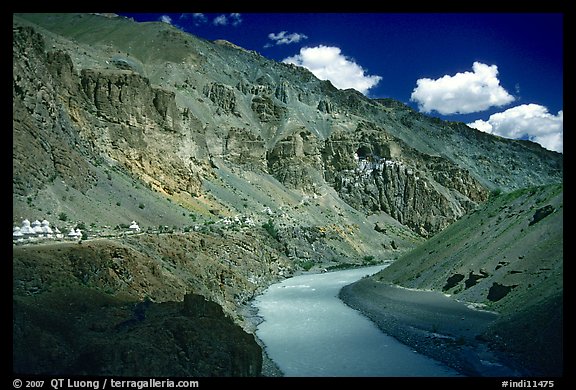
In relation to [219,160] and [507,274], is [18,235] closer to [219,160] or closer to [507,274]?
[507,274]

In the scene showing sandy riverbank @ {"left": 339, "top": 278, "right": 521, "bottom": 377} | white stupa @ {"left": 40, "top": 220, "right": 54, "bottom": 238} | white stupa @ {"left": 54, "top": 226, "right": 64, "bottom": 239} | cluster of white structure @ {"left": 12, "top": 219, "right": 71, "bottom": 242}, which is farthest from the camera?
white stupa @ {"left": 54, "top": 226, "right": 64, "bottom": 239}

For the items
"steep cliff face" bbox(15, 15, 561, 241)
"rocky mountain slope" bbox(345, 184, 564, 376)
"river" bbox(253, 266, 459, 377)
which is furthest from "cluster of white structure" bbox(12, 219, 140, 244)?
"steep cliff face" bbox(15, 15, 561, 241)

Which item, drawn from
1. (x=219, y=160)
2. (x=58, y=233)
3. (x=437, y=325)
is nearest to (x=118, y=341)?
(x=58, y=233)

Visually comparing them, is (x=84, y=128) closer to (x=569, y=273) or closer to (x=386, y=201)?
(x=569, y=273)

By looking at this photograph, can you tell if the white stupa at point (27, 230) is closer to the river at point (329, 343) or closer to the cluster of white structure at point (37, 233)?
the cluster of white structure at point (37, 233)

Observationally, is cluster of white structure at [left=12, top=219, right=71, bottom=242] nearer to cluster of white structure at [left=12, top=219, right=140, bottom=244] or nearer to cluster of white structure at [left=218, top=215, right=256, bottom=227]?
cluster of white structure at [left=12, top=219, right=140, bottom=244]

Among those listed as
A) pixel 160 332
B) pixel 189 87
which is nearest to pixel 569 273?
pixel 160 332

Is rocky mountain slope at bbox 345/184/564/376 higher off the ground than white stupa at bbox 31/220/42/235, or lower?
lower
